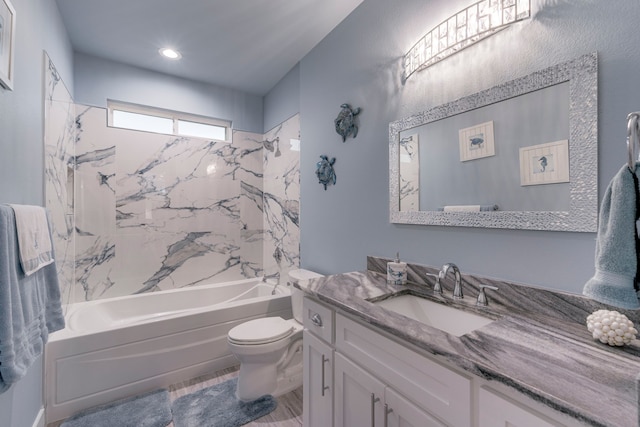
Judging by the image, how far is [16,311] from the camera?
1066 millimetres

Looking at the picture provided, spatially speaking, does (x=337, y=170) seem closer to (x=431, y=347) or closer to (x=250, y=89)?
(x=431, y=347)

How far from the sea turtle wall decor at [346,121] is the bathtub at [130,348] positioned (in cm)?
156

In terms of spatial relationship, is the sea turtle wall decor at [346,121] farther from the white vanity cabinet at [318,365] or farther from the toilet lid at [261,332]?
the toilet lid at [261,332]

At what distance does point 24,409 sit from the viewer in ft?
4.78

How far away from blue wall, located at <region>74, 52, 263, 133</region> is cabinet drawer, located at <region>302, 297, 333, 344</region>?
2.62 metres

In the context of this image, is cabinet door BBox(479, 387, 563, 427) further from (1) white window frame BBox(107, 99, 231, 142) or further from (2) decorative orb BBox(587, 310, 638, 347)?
(1) white window frame BBox(107, 99, 231, 142)

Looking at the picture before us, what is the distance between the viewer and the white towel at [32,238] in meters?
1.16

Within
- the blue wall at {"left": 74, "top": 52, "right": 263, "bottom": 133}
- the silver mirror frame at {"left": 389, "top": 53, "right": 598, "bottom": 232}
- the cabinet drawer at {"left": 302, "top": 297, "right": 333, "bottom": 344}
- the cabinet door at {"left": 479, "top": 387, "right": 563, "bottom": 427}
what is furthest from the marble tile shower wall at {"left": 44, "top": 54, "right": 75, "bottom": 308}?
the silver mirror frame at {"left": 389, "top": 53, "right": 598, "bottom": 232}

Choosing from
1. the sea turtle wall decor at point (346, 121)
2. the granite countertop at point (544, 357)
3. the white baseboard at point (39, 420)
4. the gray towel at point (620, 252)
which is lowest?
the white baseboard at point (39, 420)

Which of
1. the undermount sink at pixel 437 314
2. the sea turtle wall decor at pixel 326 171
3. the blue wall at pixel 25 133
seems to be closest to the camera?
the undermount sink at pixel 437 314

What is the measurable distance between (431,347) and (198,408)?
1782 millimetres

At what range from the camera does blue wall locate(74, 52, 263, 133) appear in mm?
2611

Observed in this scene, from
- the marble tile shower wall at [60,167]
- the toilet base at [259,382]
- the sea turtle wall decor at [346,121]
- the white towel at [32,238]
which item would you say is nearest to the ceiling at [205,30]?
the marble tile shower wall at [60,167]

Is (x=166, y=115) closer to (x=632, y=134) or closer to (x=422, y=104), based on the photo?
(x=422, y=104)
